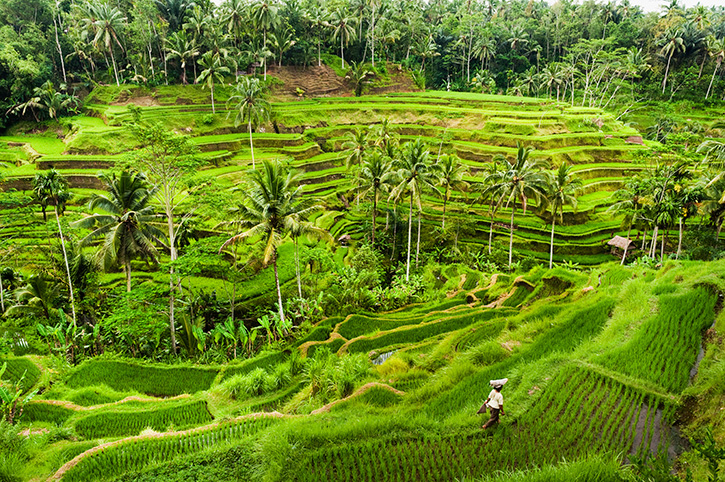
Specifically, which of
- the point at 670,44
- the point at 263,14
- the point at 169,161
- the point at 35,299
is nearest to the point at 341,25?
the point at 263,14

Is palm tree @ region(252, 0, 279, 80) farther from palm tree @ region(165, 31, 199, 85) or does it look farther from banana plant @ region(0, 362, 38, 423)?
banana plant @ region(0, 362, 38, 423)

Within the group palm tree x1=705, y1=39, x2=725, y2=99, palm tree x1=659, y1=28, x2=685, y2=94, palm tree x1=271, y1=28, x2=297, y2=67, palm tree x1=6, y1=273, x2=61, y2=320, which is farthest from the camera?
palm tree x1=659, y1=28, x2=685, y2=94

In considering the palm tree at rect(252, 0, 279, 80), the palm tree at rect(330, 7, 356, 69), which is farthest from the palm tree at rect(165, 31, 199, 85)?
the palm tree at rect(330, 7, 356, 69)

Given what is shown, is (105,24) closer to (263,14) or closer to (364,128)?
(263,14)

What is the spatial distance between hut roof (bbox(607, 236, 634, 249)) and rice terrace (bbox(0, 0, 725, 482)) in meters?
0.13

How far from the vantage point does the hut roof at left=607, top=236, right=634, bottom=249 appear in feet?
79.2

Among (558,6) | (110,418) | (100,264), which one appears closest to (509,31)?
(558,6)

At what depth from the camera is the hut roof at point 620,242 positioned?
24.1 metres

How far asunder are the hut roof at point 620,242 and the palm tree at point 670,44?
48917 mm

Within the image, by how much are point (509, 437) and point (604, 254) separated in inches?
967

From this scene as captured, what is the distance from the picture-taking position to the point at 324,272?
20.3 metres

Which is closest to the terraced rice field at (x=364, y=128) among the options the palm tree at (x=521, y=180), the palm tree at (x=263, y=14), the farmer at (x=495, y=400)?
the palm tree at (x=521, y=180)

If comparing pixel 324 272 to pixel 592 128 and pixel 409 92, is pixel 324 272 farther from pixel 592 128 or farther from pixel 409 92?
pixel 409 92

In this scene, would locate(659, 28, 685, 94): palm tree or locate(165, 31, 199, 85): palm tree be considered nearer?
locate(165, 31, 199, 85): palm tree
